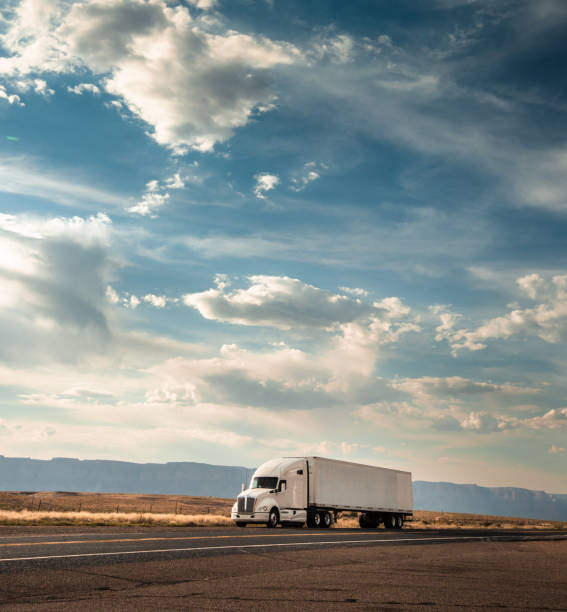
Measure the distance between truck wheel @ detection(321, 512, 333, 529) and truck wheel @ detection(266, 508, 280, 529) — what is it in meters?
4.02

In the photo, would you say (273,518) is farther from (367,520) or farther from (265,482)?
(367,520)

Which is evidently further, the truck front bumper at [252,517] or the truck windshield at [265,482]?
the truck windshield at [265,482]

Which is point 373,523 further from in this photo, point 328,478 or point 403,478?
point 328,478

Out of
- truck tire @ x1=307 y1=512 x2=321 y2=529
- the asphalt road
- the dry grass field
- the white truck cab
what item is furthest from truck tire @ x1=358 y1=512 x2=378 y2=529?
the asphalt road

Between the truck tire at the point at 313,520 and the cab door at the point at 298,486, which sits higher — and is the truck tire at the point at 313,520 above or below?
below

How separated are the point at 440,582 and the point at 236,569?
3.65m

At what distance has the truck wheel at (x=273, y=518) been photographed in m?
32.6

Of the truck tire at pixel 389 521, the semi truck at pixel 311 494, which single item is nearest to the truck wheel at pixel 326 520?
the semi truck at pixel 311 494

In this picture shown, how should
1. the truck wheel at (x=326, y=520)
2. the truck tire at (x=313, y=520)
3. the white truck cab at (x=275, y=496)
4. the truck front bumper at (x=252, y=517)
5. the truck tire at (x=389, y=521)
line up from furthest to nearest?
1. the truck tire at (x=389, y=521)
2. the truck wheel at (x=326, y=520)
3. the truck tire at (x=313, y=520)
4. the white truck cab at (x=275, y=496)
5. the truck front bumper at (x=252, y=517)

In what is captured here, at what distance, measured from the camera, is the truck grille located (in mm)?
32094

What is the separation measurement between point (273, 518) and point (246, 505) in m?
1.74

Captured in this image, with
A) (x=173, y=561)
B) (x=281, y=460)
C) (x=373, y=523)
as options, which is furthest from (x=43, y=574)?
(x=373, y=523)

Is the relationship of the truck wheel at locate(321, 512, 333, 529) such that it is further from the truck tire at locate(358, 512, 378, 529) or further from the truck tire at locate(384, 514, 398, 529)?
the truck tire at locate(384, 514, 398, 529)

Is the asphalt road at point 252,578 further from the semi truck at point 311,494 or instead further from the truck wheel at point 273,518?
the truck wheel at point 273,518
